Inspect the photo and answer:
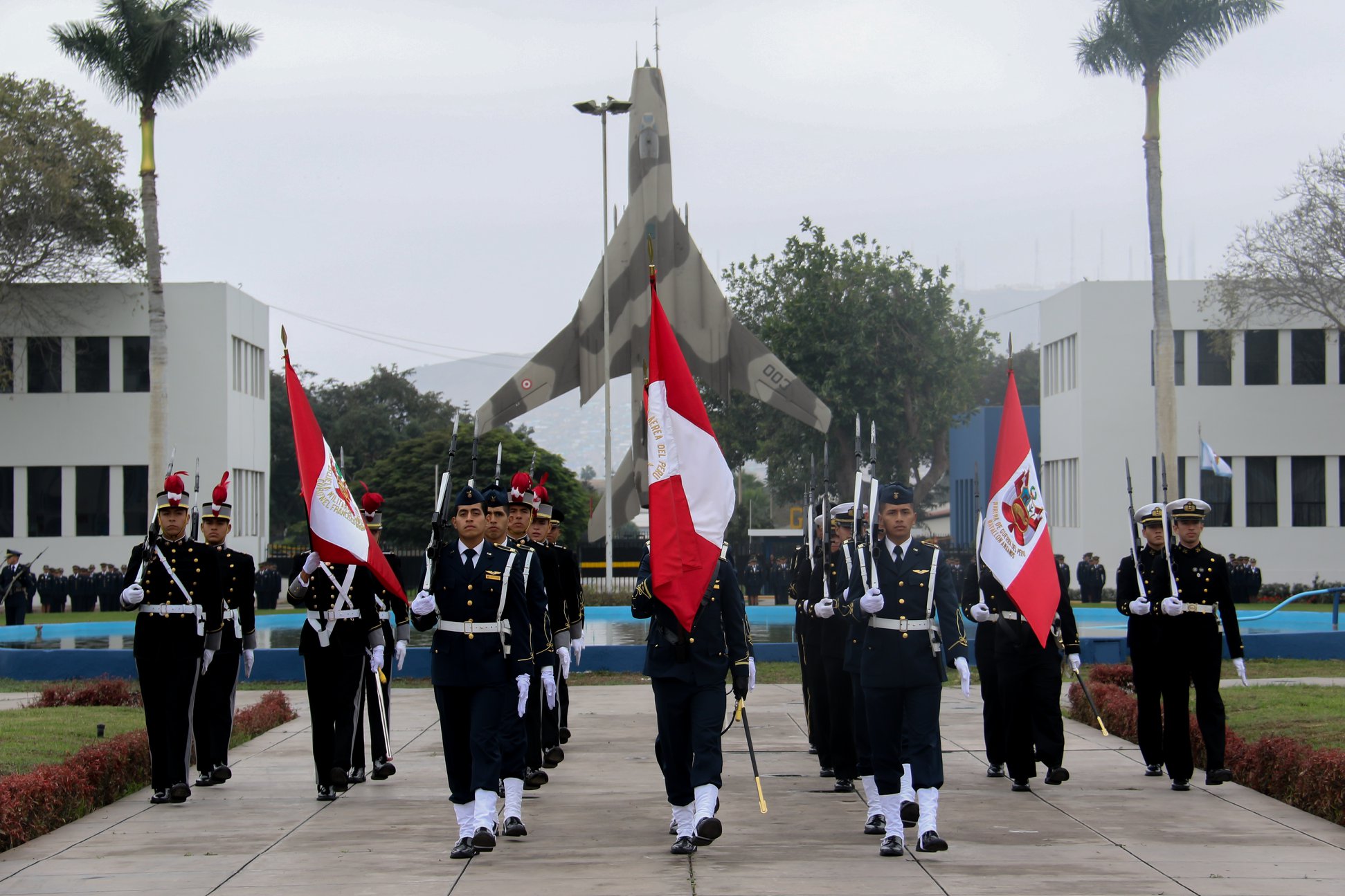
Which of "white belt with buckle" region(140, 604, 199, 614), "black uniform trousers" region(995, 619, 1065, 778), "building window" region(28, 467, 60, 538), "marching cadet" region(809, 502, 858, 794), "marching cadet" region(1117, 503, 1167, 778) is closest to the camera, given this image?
"white belt with buckle" region(140, 604, 199, 614)

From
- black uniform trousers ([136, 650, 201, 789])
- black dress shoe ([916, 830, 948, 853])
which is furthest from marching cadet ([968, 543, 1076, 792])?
black uniform trousers ([136, 650, 201, 789])

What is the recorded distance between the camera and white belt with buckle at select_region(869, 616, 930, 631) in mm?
8125

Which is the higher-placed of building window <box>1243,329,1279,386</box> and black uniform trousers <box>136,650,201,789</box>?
building window <box>1243,329,1279,386</box>

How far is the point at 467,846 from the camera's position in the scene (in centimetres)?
766

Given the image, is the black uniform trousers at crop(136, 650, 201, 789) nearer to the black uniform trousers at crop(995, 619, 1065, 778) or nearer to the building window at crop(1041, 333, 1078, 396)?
the black uniform trousers at crop(995, 619, 1065, 778)

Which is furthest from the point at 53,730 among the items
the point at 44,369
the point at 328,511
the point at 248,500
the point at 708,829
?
the point at 248,500

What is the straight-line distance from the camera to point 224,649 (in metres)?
10.5

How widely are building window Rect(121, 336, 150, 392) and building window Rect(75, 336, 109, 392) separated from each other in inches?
20.3

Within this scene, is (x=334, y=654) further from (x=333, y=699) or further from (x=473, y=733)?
(x=473, y=733)

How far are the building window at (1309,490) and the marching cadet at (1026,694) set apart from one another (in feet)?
111

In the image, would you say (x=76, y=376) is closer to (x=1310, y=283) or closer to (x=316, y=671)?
(x=1310, y=283)

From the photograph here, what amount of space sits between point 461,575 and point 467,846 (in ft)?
4.71

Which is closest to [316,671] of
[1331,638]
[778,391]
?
[1331,638]

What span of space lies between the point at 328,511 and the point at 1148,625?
5.51m
